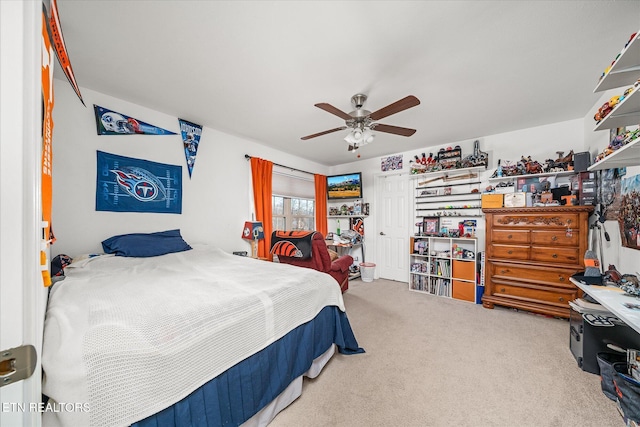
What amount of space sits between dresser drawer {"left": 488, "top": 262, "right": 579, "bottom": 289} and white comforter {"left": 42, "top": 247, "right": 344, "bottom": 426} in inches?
100

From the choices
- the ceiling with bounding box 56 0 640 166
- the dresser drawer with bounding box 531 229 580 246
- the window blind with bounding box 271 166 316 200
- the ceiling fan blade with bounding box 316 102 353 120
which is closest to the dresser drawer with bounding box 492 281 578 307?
the dresser drawer with bounding box 531 229 580 246

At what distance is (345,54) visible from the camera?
1874mm

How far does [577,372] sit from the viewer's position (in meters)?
1.90

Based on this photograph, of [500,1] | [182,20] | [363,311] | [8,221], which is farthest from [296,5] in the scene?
[363,311]

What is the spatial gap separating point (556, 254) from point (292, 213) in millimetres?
3982

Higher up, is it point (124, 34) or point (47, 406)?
point (124, 34)

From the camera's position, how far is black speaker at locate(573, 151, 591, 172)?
2.78 m

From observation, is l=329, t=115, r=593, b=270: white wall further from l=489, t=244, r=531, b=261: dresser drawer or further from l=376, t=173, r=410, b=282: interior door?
l=489, t=244, r=531, b=261: dresser drawer

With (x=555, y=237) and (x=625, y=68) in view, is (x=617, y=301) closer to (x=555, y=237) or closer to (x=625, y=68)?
(x=625, y=68)

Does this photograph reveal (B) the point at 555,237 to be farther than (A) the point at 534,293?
No

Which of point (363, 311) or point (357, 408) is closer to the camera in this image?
point (357, 408)

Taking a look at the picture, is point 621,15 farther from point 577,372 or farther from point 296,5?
point 577,372

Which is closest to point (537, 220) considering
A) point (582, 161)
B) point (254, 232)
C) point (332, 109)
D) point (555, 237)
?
point (555, 237)

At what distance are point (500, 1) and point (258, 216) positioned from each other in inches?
137
